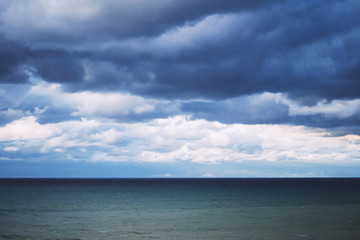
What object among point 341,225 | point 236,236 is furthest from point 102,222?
point 341,225

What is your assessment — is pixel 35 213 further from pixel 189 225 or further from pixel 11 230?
pixel 189 225

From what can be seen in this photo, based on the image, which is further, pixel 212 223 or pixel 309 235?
pixel 212 223

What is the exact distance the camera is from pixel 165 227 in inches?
1964

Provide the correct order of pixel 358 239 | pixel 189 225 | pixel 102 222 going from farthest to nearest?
1. pixel 102 222
2. pixel 189 225
3. pixel 358 239

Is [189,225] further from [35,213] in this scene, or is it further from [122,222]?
[35,213]

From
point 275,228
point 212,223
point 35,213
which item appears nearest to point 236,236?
point 275,228

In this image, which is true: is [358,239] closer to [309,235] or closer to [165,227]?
[309,235]

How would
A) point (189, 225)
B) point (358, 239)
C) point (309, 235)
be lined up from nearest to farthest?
point (358, 239) → point (309, 235) → point (189, 225)

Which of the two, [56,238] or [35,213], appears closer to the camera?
[56,238]

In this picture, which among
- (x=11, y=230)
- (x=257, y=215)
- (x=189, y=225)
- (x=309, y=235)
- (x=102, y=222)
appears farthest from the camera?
(x=257, y=215)

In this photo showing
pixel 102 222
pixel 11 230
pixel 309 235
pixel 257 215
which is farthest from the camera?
pixel 257 215

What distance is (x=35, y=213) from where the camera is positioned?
217 feet

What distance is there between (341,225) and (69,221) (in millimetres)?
36960

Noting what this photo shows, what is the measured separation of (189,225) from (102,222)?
12.7 meters
